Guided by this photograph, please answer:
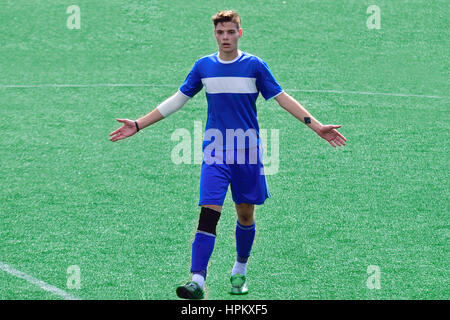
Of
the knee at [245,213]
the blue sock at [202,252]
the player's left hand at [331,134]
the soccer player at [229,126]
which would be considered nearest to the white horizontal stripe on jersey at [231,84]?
the soccer player at [229,126]

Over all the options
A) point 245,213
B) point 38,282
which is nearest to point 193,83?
point 245,213

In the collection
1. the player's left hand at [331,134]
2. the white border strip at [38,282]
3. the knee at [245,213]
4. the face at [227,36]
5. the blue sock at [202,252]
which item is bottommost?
the white border strip at [38,282]

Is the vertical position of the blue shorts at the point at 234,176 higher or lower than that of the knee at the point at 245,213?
higher

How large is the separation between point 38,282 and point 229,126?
2.11 meters

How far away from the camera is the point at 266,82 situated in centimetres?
594

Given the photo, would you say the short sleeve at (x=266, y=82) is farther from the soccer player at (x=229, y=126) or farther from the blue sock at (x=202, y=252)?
the blue sock at (x=202, y=252)

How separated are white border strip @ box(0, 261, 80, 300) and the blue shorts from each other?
53.5 inches

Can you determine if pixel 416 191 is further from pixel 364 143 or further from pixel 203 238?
pixel 203 238

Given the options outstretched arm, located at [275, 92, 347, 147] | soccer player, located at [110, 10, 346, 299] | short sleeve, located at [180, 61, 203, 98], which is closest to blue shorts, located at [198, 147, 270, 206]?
soccer player, located at [110, 10, 346, 299]

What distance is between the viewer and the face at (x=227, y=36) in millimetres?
5797

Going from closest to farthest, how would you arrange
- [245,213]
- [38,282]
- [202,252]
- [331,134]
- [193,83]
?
[202,252], [331,134], [193,83], [245,213], [38,282]

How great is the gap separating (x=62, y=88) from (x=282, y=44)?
3993mm

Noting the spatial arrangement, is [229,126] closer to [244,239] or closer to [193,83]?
[193,83]

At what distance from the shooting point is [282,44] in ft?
45.0
